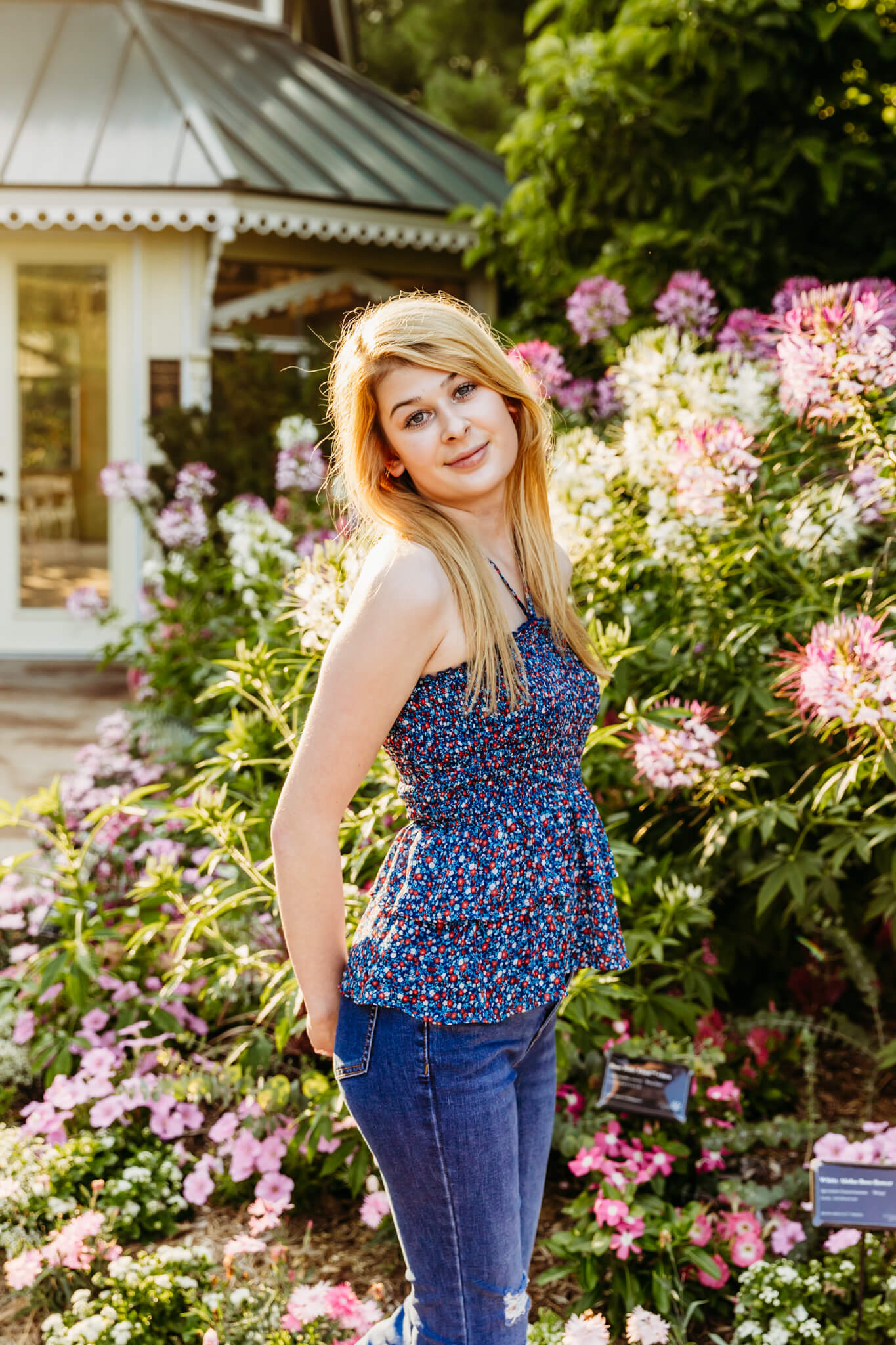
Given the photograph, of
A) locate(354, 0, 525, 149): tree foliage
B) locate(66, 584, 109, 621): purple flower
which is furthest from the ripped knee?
locate(354, 0, 525, 149): tree foliage

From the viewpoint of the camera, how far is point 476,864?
5.11ft

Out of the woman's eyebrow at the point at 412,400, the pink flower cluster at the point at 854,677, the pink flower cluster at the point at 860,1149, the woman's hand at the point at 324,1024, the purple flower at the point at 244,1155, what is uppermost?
the woman's eyebrow at the point at 412,400

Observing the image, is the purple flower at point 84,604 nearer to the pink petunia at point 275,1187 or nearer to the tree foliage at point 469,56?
the pink petunia at point 275,1187

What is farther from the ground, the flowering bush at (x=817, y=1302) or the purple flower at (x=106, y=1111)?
the purple flower at (x=106, y=1111)

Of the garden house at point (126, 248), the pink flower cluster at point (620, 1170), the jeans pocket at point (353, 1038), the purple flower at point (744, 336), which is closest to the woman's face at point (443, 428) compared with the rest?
the jeans pocket at point (353, 1038)

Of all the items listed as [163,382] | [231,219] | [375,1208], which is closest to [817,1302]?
[375,1208]

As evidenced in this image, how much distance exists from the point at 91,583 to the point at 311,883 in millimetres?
6945

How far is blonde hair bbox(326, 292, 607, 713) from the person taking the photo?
5.09 feet

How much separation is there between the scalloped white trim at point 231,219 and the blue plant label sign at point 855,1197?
653 centimetres

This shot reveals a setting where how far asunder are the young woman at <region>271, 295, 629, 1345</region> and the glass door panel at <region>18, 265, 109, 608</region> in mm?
6710

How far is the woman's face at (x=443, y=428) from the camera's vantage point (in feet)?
5.44

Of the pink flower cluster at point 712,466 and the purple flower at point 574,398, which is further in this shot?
the purple flower at point 574,398

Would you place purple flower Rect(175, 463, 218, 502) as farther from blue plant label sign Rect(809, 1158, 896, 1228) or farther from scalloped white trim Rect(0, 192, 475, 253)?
blue plant label sign Rect(809, 1158, 896, 1228)

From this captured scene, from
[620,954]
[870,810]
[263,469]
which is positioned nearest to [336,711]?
[620,954]
